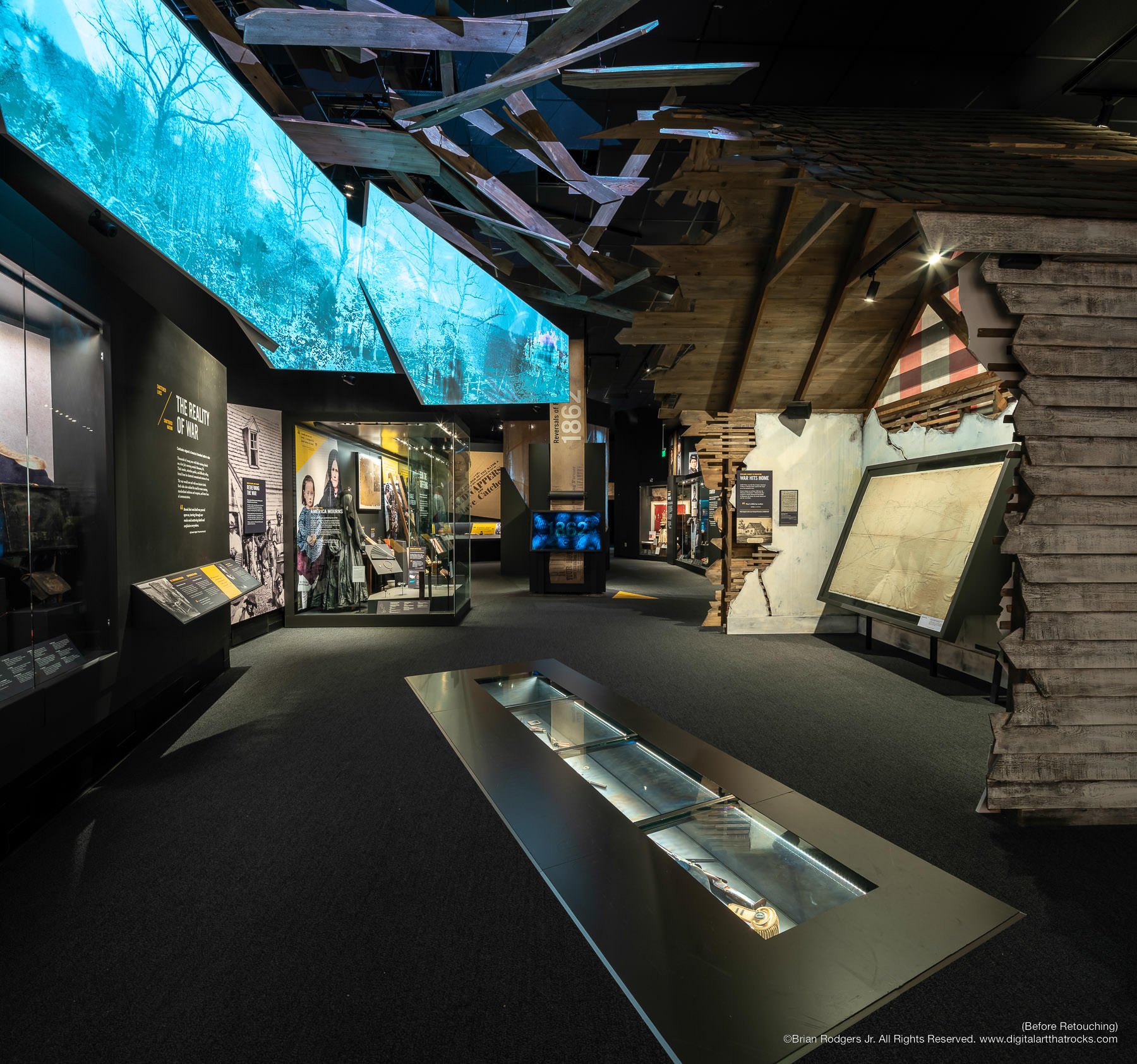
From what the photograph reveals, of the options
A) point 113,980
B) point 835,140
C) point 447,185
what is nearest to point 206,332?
point 447,185

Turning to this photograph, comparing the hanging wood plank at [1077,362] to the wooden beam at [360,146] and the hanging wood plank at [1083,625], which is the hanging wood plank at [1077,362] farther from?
the wooden beam at [360,146]

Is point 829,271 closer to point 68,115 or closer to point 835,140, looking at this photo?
point 835,140

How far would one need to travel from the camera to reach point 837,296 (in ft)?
17.1

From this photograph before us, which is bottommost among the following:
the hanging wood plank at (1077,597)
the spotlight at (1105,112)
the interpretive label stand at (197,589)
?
the interpretive label stand at (197,589)

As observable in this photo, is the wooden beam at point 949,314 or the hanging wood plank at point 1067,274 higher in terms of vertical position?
→ the wooden beam at point 949,314

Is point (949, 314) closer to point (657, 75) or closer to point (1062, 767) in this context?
point (657, 75)

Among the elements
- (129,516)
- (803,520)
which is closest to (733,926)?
(129,516)

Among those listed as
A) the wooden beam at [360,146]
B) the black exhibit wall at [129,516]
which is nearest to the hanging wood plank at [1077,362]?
the black exhibit wall at [129,516]

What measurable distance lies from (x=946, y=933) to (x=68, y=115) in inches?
318

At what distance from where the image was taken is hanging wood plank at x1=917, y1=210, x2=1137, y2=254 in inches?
91.4

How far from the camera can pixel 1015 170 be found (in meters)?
2.87

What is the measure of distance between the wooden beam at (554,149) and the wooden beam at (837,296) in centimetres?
323

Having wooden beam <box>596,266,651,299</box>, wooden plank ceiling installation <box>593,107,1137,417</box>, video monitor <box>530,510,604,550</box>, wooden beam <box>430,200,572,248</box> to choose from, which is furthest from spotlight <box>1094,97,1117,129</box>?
video monitor <box>530,510,604,550</box>

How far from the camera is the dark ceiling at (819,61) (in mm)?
4215
